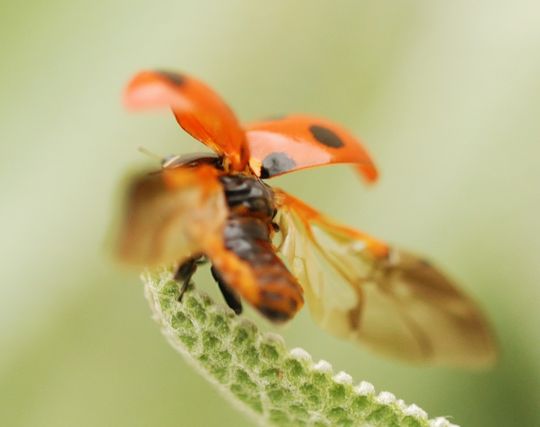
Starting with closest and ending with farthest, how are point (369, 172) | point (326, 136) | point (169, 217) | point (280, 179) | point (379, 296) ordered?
point (169, 217), point (379, 296), point (326, 136), point (369, 172), point (280, 179)

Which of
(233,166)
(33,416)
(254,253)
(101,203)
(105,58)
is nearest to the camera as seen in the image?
(254,253)

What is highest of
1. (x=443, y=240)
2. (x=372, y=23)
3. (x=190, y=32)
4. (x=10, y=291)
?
(x=372, y=23)

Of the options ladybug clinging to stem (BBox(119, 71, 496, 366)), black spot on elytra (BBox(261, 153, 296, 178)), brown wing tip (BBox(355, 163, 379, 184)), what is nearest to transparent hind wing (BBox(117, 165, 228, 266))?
ladybug clinging to stem (BBox(119, 71, 496, 366))

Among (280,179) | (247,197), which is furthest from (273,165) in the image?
(280,179)

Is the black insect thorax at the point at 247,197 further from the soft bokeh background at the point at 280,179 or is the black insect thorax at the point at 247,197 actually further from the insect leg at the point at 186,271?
the soft bokeh background at the point at 280,179

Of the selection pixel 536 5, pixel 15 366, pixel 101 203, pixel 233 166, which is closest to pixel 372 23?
pixel 536 5

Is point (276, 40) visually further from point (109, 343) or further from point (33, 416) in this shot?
point (33, 416)

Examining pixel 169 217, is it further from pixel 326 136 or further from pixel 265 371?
pixel 326 136
